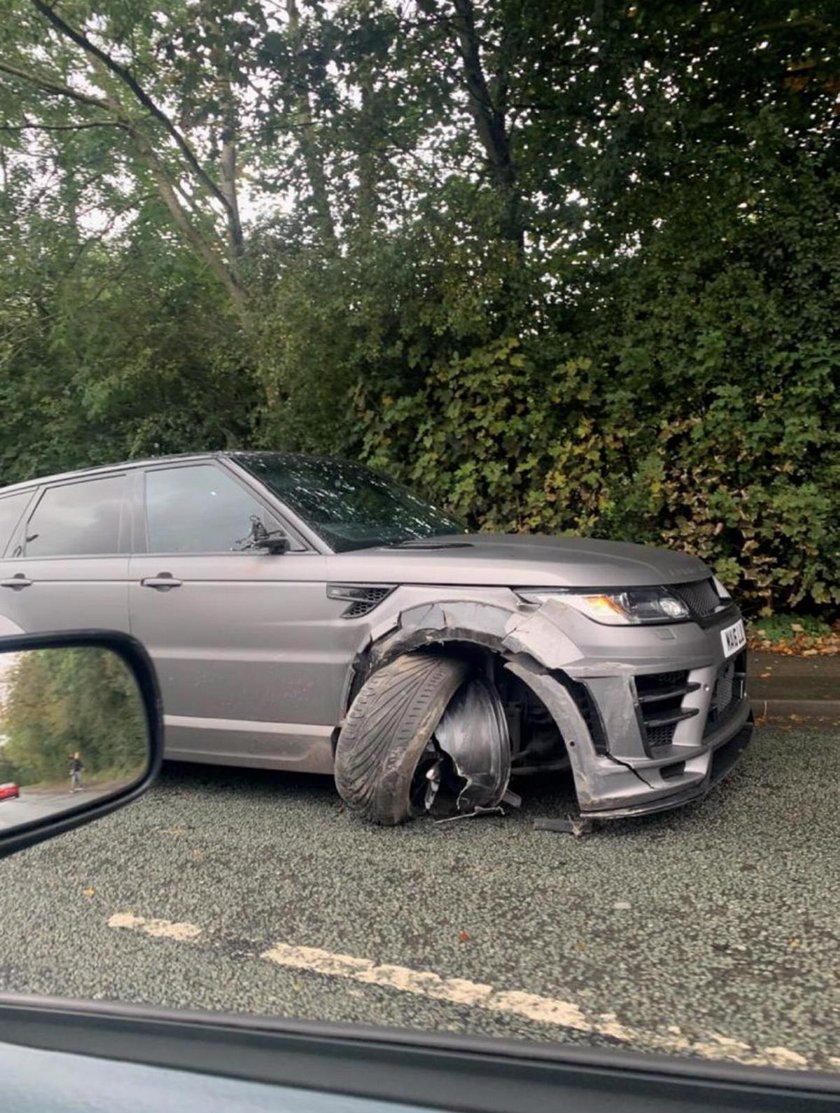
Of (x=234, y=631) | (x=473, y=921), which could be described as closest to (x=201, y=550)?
(x=234, y=631)

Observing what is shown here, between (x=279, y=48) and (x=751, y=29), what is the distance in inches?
165

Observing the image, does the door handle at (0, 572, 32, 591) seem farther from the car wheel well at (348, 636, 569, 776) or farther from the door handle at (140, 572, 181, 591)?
the car wheel well at (348, 636, 569, 776)

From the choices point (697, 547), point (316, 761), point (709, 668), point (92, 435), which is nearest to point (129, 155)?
point (92, 435)

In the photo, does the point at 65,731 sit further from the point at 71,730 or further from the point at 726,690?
the point at 726,690

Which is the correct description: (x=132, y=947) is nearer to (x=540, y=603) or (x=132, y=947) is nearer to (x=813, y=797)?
(x=540, y=603)

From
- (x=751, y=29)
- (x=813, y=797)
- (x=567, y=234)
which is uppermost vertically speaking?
(x=751, y=29)

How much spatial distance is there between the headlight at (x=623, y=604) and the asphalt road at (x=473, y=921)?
90cm

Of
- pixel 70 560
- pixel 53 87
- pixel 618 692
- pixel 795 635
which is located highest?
pixel 53 87

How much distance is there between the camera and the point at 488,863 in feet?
10.5

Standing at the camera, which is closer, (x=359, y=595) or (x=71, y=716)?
(x=71, y=716)

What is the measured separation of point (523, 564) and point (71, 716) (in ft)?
7.08

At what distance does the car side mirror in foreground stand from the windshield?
6.73 ft

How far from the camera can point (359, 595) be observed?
12.1 feet

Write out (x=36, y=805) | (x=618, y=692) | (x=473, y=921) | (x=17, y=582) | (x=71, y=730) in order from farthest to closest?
(x=17, y=582), (x=618, y=692), (x=473, y=921), (x=71, y=730), (x=36, y=805)
